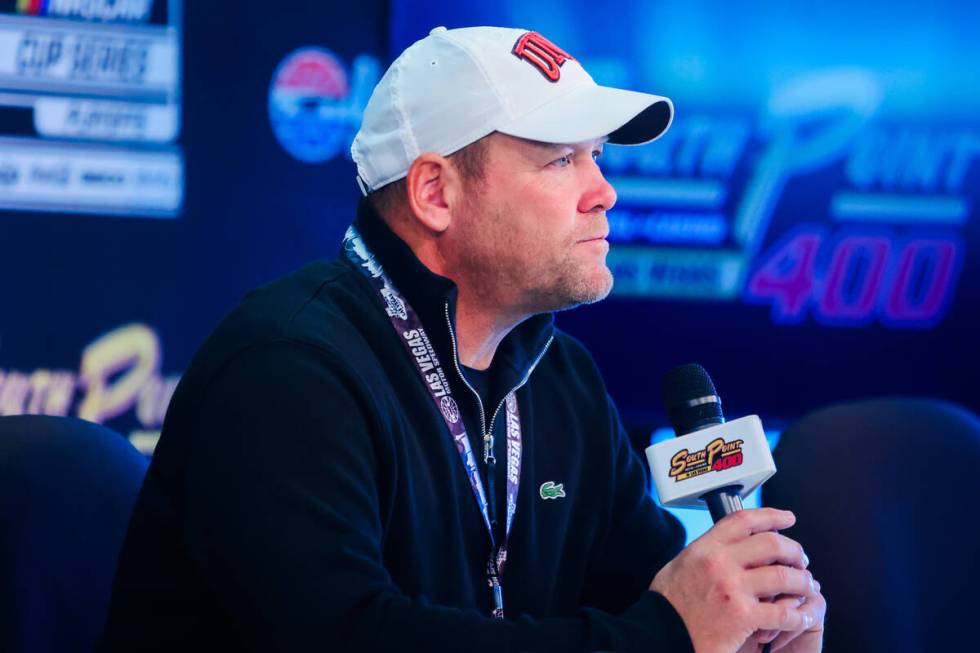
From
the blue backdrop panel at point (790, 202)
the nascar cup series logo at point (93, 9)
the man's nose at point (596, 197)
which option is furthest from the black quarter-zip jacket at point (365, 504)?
the nascar cup series logo at point (93, 9)

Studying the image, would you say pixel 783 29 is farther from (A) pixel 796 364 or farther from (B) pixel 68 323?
(B) pixel 68 323

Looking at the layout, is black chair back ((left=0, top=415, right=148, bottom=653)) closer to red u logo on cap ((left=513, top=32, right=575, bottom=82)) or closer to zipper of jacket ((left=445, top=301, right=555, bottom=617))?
zipper of jacket ((left=445, top=301, right=555, bottom=617))

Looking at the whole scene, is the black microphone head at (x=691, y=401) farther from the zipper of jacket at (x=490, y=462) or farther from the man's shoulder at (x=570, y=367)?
the man's shoulder at (x=570, y=367)

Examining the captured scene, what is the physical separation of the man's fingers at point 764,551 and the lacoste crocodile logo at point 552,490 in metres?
0.44

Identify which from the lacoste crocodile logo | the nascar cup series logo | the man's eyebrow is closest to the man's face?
the man's eyebrow

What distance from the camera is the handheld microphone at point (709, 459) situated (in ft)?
4.45

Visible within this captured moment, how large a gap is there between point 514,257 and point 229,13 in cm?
223

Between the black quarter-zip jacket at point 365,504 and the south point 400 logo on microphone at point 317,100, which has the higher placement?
the south point 400 logo on microphone at point 317,100

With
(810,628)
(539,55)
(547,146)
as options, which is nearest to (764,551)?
(810,628)

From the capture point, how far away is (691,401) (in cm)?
146

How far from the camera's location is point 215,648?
1.51m

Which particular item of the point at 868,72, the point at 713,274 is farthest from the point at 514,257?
the point at 868,72

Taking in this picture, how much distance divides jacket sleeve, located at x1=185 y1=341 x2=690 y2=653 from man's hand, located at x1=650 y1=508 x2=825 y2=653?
28 millimetres

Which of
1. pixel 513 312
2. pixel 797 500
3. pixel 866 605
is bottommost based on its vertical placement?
pixel 866 605
